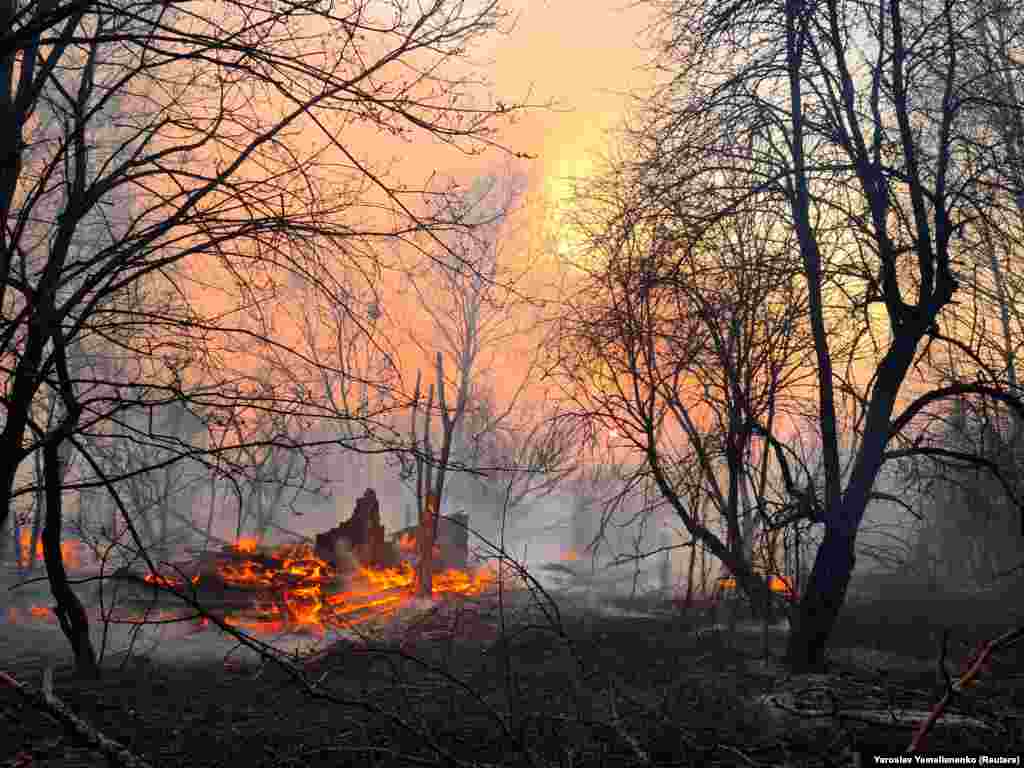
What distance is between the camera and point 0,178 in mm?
3986

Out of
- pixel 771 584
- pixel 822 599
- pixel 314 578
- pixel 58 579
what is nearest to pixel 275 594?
pixel 314 578

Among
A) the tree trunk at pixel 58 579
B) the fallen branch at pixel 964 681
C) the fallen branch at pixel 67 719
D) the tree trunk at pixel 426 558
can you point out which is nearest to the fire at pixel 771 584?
the fallen branch at pixel 964 681

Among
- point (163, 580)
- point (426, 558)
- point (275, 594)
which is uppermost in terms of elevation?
point (163, 580)

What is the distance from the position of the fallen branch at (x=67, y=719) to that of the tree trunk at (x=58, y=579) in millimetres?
3150

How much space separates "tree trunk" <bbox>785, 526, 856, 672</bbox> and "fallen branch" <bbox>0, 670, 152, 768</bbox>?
5.88 m

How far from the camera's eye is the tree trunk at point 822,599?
6.14 m

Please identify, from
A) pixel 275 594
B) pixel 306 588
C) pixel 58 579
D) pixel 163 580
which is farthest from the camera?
pixel 275 594

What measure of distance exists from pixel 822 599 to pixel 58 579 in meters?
6.12

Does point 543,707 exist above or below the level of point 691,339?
below

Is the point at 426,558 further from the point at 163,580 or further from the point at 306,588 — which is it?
the point at 163,580

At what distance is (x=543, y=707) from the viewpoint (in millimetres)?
3361

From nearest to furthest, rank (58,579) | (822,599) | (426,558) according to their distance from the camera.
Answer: (58,579) < (822,599) < (426,558)

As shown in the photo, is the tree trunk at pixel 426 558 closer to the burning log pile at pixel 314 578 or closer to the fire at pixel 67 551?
the burning log pile at pixel 314 578

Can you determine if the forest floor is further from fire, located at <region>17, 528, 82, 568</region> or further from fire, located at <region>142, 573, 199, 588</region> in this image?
fire, located at <region>17, 528, 82, 568</region>
